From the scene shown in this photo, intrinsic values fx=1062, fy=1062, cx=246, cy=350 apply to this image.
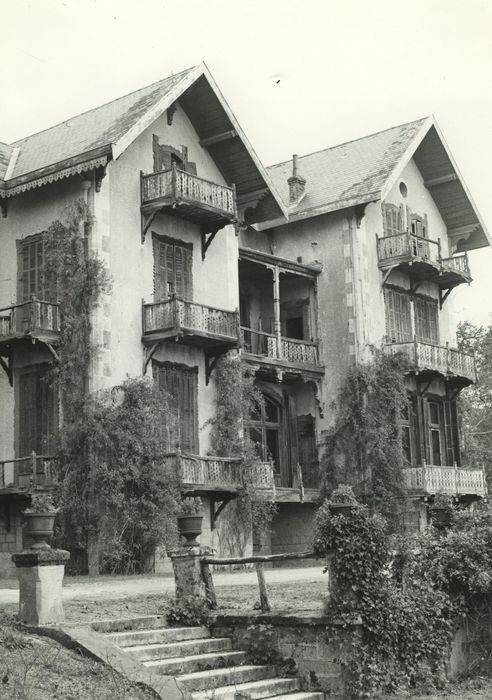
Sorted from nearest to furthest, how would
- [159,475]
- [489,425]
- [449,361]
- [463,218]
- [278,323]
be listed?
[159,475] → [278,323] → [449,361] → [463,218] → [489,425]

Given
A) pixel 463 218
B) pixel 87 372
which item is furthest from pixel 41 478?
pixel 463 218

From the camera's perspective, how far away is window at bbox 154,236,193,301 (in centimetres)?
2738

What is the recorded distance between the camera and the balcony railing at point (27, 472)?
965 inches

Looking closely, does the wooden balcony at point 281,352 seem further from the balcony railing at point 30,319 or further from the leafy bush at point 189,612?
the leafy bush at point 189,612

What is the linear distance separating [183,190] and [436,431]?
524 inches

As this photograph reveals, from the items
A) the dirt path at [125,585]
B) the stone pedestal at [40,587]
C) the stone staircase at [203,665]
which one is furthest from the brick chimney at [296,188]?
the stone pedestal at [40,587]

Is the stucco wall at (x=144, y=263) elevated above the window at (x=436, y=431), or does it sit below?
above

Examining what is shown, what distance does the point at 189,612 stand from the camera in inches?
550

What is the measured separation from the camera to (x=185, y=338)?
88.4 ft

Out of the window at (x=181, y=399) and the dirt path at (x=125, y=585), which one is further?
the window at (x=181, y=399)

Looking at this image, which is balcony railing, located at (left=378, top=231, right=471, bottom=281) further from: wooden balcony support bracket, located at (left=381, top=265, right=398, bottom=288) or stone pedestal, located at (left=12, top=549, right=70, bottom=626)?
stone pedestal, located at (left=12, top=549, right=70, bottom=626)

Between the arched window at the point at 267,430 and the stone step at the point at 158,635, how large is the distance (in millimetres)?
16618

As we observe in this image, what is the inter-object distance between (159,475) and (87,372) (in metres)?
2.99

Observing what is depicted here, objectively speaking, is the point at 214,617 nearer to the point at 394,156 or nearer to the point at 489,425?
the point at 394,156
